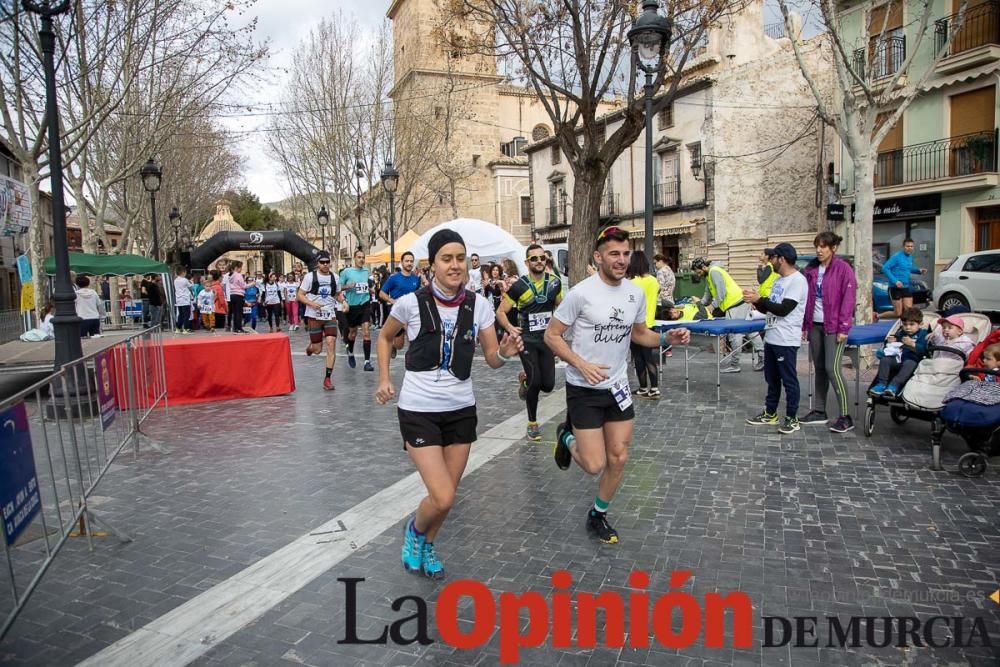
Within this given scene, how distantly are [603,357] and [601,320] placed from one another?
24 centimetres

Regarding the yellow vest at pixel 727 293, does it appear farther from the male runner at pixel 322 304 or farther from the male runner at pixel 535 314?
the male runner at pixel 322 304

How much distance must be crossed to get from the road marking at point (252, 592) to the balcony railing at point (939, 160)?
22.7 m

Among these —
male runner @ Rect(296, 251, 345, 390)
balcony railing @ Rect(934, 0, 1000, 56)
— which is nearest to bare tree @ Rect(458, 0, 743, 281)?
male runner @ Rect(296, 251, 345, 390)

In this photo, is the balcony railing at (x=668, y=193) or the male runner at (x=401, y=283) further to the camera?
the balcony railing at (x=668, y=193)

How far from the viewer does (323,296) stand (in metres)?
11.0

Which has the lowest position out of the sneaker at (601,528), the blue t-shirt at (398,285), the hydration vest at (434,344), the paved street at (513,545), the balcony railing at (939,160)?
the paved street at (513,545)

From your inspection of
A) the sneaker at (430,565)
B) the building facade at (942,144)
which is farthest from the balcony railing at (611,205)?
the sneaker at (430,565)

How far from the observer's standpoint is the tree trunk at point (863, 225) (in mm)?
11116

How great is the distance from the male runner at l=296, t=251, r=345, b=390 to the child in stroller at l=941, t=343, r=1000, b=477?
26.0 feet

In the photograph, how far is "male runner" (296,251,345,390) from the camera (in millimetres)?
10689

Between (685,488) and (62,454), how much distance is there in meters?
4.28

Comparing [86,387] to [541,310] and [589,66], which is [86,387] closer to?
A: [541,310]

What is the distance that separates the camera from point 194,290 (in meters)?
24.6

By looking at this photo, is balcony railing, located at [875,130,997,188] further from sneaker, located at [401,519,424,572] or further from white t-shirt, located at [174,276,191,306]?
sneaker, located at [401,519,424,572]
